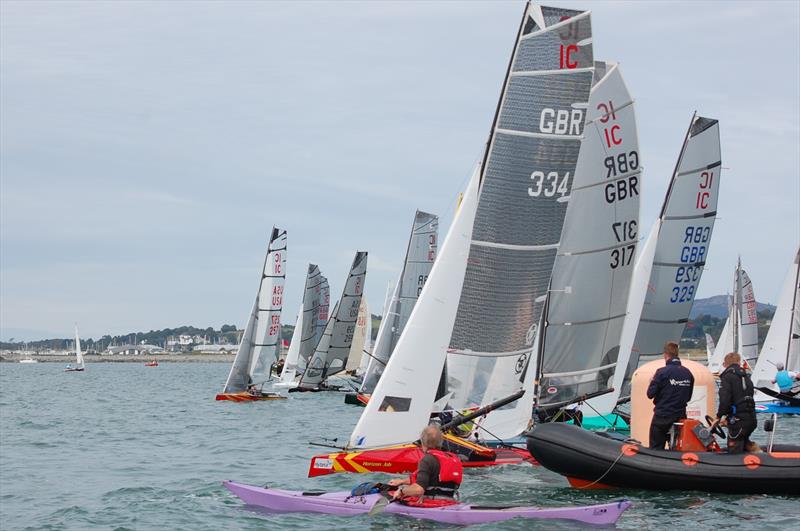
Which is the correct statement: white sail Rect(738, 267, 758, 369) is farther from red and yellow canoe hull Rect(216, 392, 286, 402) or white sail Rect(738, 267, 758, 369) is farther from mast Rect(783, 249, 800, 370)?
red and yellow canoe hull Rect(216, 392, 286, 402)

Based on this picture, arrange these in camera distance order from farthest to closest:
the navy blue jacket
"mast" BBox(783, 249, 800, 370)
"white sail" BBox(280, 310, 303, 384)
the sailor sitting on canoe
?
"white sail" BBox(280, 310, 303, 384), "mast" BBox(783, 249, 800, 370), the navy blue jacket, the sailor sitting on canoe

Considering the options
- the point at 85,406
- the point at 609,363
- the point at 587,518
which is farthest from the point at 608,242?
the point at 85,406

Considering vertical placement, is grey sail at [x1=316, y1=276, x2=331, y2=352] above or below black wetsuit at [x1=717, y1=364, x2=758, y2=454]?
above

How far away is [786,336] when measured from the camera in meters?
32.5

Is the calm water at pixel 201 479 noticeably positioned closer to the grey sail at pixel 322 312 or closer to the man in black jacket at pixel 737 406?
the man in black jacket at pixel 737 406

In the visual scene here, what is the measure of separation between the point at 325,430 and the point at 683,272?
31.9 feet

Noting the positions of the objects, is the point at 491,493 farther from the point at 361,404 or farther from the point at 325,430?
the point at 361,404

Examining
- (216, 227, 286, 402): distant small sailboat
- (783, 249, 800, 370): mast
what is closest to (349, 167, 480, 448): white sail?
(783, 249, 800, 370): mast

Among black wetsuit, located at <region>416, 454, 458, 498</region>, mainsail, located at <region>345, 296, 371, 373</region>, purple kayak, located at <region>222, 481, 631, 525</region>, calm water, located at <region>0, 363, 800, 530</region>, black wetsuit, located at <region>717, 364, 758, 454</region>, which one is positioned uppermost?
mainsail, located at <region>345, 296, 371, 373</region>

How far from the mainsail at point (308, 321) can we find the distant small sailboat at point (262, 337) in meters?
10.9

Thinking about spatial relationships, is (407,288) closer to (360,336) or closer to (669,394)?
(669,394)

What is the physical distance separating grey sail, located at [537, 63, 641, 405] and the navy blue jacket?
4.30 meters

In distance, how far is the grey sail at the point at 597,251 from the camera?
17875mm

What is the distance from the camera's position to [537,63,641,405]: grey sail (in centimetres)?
1788
